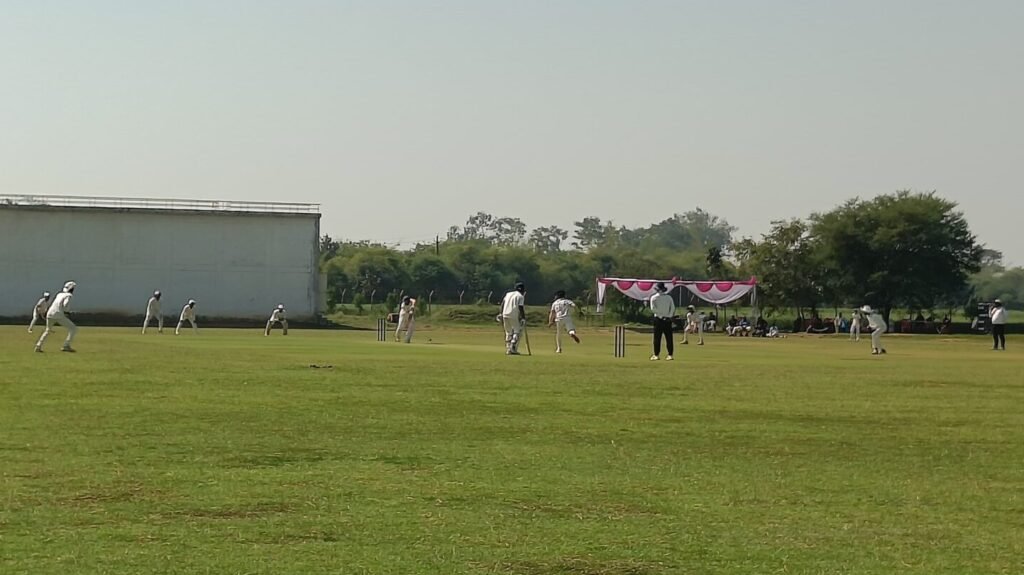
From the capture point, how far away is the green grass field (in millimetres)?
7695

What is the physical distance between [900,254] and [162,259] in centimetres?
4283

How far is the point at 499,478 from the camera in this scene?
10516 millimetres

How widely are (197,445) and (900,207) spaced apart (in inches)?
3005

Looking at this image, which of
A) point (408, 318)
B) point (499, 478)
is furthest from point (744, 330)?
point (499, 478)

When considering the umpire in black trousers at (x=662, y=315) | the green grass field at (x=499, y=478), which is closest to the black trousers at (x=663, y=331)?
the umpire in black trousers at (x=662, y=315)

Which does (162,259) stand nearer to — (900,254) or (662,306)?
(900,254)

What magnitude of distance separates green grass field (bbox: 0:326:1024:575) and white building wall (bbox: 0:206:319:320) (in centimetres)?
6272

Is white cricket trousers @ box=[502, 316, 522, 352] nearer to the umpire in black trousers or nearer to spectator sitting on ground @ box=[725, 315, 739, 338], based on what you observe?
the umpire in black trousers

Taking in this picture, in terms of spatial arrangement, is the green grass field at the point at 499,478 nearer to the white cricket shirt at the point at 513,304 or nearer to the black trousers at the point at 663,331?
the black trousers at the point at 663,331

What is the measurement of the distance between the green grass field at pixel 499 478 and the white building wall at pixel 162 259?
62722 mm

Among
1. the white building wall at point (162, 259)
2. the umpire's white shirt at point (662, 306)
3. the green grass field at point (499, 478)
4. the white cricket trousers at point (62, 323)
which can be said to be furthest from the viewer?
the white building wall at point (162, 259)

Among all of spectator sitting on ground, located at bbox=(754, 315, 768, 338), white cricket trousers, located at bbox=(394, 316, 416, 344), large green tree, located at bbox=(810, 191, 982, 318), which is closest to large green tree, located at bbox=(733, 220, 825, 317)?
large green tree, located at bbox=(810, 191, 982, 318)

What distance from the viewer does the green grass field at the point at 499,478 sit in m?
7.70

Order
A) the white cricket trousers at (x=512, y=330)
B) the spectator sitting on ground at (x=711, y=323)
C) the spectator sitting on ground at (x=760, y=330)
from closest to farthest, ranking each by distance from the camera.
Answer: the white cricket trousers at (x=512, y=330), the spectator sitting on ground at (x=760, y=330), the spectator sitting on ground at (x=711, y=323)
